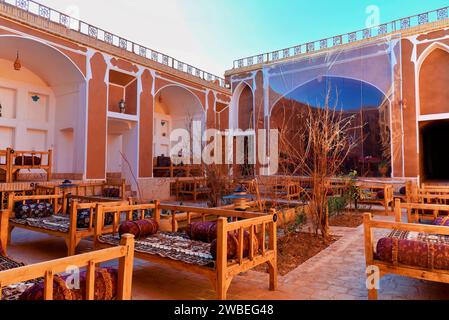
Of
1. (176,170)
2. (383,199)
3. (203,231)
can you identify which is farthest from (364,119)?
(203,231)

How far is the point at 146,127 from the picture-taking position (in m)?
12.3

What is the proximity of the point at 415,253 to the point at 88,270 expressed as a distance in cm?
230

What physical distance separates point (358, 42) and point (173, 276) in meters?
12.7

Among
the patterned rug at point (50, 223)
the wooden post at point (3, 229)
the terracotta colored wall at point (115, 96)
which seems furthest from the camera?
the terracotta colored wall at point (115, 96)

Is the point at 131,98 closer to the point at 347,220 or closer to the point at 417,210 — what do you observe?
the point at 347,220

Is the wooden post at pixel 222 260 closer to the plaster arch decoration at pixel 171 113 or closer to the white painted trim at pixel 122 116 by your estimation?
the white painted trim at pixel 122 116

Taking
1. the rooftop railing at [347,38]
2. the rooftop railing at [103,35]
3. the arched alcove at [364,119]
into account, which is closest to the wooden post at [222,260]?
the rooftop railing at [103,35]

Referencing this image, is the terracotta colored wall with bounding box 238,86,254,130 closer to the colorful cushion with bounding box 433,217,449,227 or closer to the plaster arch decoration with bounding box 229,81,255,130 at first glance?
the plaster arch decoration with bounding box 229,81,255,130

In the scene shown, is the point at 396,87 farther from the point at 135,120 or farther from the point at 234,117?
the point at 135,120

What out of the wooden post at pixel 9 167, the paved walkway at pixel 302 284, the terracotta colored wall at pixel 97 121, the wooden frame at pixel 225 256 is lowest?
the paved walkway at pixel 302 284

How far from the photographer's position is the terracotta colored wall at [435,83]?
1139cm

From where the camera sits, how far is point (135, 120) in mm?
11875

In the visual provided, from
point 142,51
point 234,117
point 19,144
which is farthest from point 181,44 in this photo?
point 19,144

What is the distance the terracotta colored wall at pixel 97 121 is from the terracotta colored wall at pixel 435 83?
36.9ft
